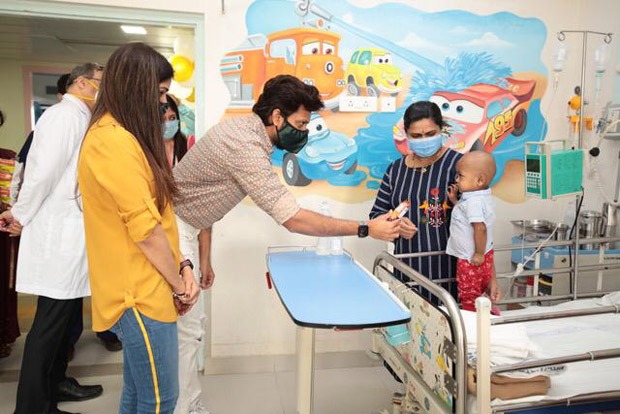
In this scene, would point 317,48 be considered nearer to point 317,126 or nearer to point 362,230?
point 317,126

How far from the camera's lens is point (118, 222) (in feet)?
4.20

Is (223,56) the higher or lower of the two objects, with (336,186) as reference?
higher

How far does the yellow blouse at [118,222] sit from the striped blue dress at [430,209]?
1.18m

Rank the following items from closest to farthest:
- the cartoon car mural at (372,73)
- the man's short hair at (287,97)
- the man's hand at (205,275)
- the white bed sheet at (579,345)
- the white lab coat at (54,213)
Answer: the white bed sheet at (579,345)
the man's short hair at (287,97)
the white lab coat at (54,213)
the man's hand at (205,275)
the cartoon car mural at (372,73)

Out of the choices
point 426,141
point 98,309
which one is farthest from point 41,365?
point 426,141

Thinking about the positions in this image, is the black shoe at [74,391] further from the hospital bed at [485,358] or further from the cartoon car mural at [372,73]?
the cartoon car mural at [372,73]

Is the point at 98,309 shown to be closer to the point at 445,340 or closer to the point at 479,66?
the point at 445,340

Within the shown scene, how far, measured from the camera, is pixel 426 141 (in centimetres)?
209

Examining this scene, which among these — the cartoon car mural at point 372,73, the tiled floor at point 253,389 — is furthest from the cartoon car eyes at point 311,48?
the tiled floor at point 253,389

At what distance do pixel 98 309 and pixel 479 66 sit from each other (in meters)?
2.55

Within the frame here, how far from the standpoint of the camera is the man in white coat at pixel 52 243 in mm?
2041

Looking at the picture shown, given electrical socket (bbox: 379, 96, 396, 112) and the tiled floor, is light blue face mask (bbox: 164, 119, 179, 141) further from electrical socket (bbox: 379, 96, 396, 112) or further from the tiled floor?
the tiled floor

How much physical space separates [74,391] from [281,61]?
2.09 meters

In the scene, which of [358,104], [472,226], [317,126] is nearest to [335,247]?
[472,226]
